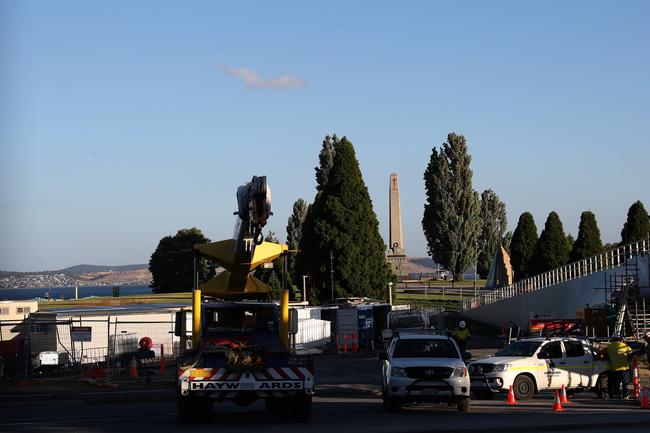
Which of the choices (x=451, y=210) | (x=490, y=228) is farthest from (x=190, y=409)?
(x=490, y=228)

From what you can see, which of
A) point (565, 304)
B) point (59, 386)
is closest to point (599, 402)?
point (59, 386)

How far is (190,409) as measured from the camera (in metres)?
19.6

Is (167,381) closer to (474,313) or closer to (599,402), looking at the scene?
(599,402)

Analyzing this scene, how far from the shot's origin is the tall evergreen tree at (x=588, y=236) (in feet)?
268

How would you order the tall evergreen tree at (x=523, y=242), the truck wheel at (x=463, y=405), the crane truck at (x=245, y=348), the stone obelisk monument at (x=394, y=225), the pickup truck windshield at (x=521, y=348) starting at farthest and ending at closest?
the stone obelisk monument at (x=394, y=225)
the tall evergreen tree at (x=523, y=242)
the pickup truck windshield at (x=521, y=348)
the truck wheel at (x=463, y=405)
the crane truck at (x=245, y=348)

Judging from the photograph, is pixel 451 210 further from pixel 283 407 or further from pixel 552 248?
pixel 283 407

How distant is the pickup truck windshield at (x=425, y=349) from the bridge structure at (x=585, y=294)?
70.6ft

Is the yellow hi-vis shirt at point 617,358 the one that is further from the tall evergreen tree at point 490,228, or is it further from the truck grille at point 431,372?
the tall evergreen tree at point 490,228

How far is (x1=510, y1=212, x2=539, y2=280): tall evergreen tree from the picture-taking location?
96750 mm

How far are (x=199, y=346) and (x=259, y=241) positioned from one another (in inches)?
100

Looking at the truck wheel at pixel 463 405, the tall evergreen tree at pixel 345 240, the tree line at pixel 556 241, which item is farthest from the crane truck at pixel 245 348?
the tree line at pixel 556 241

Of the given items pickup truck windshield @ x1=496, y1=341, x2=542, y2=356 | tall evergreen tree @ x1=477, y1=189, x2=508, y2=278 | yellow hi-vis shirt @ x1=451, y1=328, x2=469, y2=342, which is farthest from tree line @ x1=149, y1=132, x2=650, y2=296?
pickup truck windshield @ x1=496, y1=341, x2=542, y2=356

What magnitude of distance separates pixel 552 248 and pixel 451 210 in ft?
83.2

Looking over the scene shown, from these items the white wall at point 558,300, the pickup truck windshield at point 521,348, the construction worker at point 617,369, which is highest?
the white wall at point 558,300
